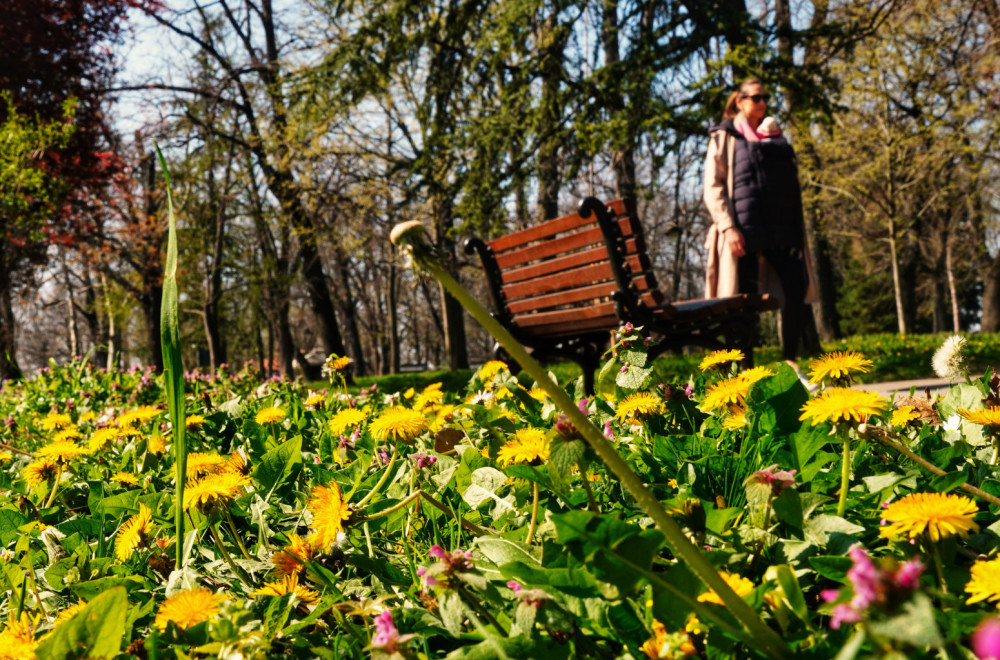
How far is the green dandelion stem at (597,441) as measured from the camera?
0.51 meters

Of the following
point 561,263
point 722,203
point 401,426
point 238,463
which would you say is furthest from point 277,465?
point 722,203

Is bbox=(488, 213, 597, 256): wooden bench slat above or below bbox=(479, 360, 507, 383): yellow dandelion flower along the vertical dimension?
above

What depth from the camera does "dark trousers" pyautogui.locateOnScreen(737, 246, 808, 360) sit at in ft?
17.3

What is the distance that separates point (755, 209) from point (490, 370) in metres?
3.77

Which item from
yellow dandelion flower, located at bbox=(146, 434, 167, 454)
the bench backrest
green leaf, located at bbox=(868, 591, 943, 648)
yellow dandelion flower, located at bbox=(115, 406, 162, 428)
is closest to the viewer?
green leaf, located at bbox=(868, 591, 943, 648)

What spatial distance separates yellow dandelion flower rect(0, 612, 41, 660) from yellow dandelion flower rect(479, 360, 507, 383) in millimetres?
1204

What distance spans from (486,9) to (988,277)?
43.9ft

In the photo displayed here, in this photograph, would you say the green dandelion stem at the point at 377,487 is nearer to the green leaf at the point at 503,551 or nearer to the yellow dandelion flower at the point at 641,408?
the green leaf at the point at 503,551

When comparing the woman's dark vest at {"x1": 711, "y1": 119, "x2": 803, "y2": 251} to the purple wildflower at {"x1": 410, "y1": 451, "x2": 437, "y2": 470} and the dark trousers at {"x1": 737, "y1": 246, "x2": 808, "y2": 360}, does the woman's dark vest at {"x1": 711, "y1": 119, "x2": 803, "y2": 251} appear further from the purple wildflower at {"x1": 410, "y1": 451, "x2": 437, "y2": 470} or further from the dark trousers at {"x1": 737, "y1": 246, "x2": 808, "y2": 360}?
the purple wildflower at {"x1": 410, "y1": 451, "x2": 437, "y2": 470}

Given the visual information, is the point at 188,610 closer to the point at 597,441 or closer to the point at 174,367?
the point at 174,367

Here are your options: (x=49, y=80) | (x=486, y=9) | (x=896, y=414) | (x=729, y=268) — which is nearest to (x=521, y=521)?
(x=896, y=414)

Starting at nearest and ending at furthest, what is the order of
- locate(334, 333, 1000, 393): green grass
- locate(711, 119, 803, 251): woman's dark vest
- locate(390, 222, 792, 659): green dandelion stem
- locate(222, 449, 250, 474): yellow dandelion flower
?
locate(390, 222, 792, 659): green dandelion stem, locate(222, 449, 250, 474): yellow dandelion flower, locate(711, 119, 803, 251): woman's dark vest, locate(334, 333, 1000, 393): green grass

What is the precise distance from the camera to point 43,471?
1380 mm

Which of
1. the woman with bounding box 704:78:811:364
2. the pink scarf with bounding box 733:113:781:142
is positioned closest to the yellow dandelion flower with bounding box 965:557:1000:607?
the woman with bounding box 704:78:811:364
